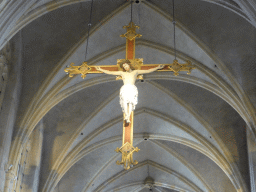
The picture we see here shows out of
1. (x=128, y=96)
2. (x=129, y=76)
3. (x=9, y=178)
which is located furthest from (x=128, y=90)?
(x=9, y=178)

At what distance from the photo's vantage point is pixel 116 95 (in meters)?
17.5

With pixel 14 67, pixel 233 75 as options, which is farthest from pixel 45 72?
pixel 233 75

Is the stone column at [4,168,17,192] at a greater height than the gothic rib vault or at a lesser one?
lesser

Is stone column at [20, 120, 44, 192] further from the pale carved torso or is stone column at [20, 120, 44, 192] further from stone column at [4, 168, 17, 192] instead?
the pale carved torso

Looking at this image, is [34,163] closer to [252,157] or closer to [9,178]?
[9,178]

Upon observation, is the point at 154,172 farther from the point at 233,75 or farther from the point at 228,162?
the point at 233,75

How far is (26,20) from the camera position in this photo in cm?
1183

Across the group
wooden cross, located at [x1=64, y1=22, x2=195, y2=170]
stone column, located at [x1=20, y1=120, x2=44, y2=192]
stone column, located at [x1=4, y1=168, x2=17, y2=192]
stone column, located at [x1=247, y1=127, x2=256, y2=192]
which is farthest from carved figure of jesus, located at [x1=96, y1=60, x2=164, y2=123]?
stone column, located at [x1=20, y1=120, x2=44, y2=192]

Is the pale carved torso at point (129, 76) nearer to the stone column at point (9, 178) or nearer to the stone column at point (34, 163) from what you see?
the stone column at point (9, 178)

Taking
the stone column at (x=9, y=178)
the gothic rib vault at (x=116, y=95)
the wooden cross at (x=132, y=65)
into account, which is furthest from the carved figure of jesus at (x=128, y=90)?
the stone column at (x=9, y=178)

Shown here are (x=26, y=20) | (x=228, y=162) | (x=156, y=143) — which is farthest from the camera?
(x=156, y=143)

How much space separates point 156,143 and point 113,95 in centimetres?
421

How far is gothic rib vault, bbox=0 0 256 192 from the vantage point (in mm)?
14242

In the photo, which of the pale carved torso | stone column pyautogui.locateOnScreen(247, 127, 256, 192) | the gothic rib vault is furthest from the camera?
stone column pyautogui.locateOnScreen(247, 127, 256, 192)
